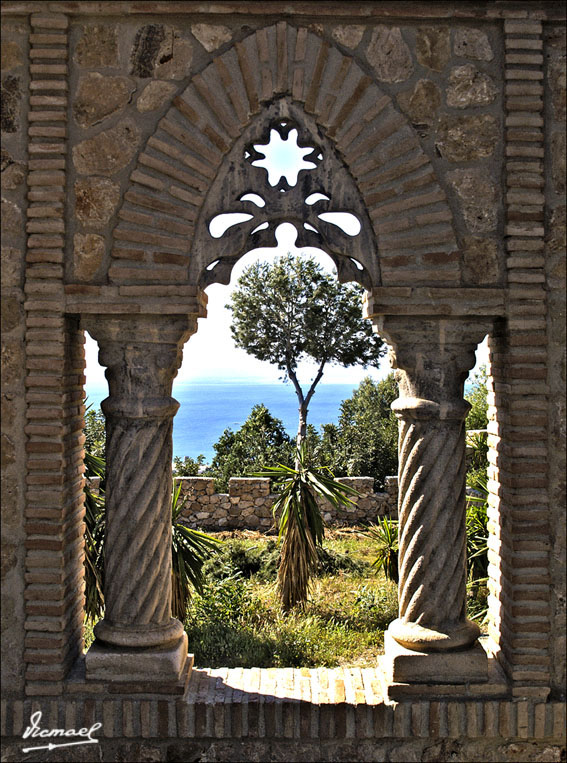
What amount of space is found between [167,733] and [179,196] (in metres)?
2.66

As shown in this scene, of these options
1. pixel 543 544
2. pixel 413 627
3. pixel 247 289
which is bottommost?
pixel 413 627

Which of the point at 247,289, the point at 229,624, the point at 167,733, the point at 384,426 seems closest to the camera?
the point at 167,733

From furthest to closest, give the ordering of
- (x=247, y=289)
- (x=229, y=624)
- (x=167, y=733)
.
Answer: (x=247, y=289) < (x=229, y=624) < (x=167, y=733)

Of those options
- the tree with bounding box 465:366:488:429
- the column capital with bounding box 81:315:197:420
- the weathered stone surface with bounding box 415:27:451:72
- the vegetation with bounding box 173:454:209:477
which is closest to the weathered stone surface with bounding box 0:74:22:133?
the column capital with bounding box 81:315:197:420

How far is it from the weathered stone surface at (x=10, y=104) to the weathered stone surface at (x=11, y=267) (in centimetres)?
60

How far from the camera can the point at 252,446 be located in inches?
643

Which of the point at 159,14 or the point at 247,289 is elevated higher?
the point at 247,289

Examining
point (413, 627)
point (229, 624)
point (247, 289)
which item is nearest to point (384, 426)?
point (247, 289)

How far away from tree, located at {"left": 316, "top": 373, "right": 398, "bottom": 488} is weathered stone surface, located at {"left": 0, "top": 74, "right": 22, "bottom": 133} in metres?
10.9

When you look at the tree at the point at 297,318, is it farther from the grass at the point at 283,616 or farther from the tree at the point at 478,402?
the grass at the point at 283,616

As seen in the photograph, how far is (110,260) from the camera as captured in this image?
10.8 ft

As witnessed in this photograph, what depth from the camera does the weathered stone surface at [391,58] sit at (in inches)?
130

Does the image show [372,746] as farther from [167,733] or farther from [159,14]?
[159,14]

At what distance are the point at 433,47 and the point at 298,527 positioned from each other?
17.7 ft
